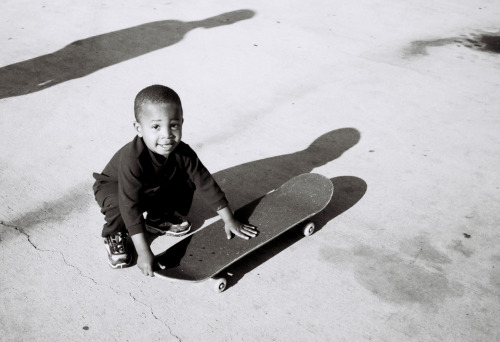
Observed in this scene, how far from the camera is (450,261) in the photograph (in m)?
2.94

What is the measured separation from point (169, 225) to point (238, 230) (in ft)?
1.70

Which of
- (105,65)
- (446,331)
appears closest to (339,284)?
(446,331)

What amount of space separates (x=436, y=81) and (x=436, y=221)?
2459mm

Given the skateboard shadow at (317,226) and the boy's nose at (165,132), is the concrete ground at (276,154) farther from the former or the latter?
the boy's nose at (165,132)

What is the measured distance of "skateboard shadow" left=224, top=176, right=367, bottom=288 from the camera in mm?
2830

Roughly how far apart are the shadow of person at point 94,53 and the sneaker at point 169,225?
263 centimetres

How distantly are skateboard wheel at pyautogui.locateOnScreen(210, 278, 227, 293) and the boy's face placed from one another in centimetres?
79

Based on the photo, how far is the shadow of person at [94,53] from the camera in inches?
196

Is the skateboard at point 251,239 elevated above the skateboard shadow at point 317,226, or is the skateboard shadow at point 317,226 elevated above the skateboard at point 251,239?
the skateboard at point 251,239

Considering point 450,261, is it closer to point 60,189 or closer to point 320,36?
point 60,189

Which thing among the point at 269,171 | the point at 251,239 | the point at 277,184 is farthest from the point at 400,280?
the point at 269,171

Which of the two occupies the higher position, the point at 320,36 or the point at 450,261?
the point at 320,36

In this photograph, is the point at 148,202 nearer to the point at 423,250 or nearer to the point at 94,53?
the point at 423,250

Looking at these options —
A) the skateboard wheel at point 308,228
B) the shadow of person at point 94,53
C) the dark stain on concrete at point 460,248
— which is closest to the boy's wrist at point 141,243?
the skateboard wheel at point 308,228
